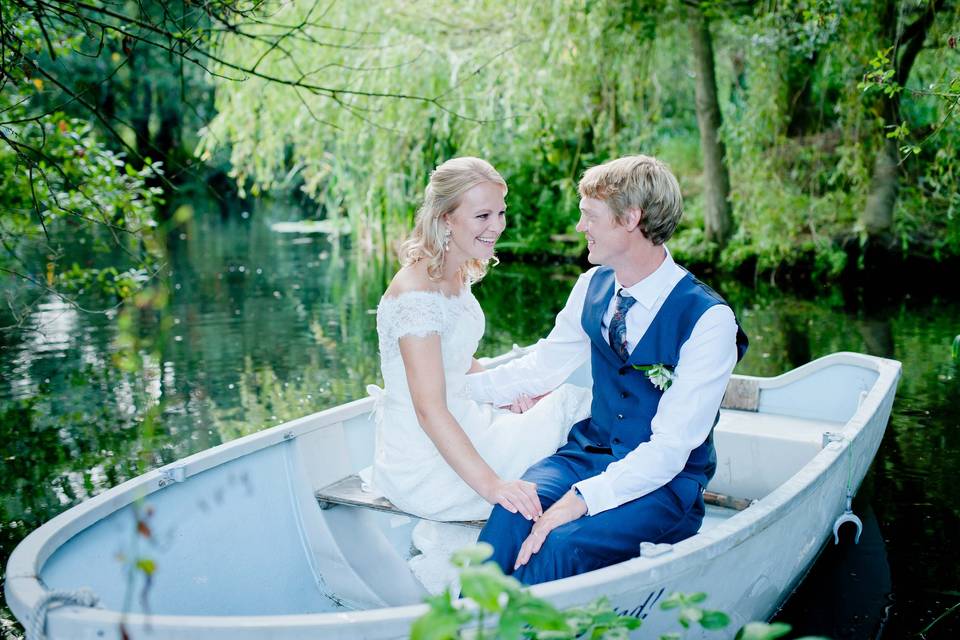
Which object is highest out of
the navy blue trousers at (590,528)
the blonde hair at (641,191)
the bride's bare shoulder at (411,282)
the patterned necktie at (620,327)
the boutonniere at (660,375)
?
the blonde hair at (641,191)

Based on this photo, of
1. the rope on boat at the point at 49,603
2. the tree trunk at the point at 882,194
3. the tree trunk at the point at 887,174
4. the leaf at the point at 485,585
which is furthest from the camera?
the tree trunk at the point at 882,194

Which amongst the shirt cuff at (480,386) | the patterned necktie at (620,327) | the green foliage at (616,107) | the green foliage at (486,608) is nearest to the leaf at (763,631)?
the green foliage at (486,608)

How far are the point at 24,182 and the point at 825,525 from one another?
16.7ft

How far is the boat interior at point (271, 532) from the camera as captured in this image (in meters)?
2.55

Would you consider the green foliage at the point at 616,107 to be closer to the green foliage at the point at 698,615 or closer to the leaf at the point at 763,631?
the green foliage at the point at 698,615

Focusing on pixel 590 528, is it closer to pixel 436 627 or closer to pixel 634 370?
pixel 634 370

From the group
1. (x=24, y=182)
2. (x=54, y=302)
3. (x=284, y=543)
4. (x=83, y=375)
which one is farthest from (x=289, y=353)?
(x=284, y=543)

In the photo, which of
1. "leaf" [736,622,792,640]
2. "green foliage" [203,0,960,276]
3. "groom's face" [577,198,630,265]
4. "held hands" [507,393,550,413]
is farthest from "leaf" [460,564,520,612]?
"green foliage" [203,0,960,276]

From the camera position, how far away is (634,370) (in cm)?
264

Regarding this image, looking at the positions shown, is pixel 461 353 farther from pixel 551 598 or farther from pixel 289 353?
pixel 289 353

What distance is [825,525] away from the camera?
3.52 meters

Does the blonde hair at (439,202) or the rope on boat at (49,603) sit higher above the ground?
the blonde hair at (439,202)

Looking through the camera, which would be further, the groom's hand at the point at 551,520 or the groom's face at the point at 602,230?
the groom's face at the point at 602,230

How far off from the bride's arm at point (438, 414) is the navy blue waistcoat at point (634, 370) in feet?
1.04
